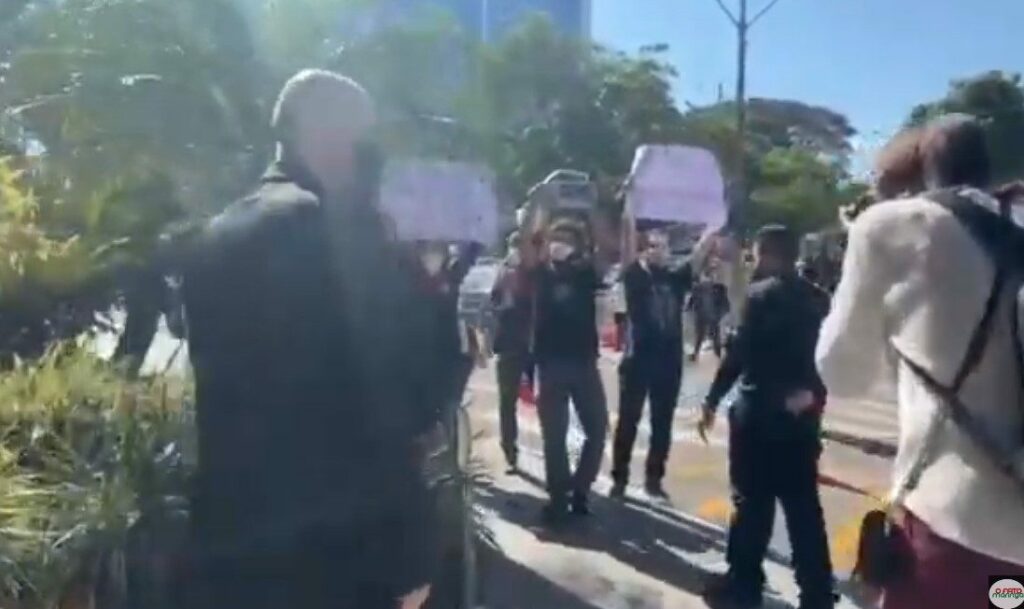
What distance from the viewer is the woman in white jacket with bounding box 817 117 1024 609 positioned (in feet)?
8.14

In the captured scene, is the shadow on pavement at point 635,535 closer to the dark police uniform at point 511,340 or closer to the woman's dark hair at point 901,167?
the dark police uniform at point 511,340

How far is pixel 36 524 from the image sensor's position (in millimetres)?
3354

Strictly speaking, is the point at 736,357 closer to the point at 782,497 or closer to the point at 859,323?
the point at 782,497

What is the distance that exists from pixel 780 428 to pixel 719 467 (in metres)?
4.09

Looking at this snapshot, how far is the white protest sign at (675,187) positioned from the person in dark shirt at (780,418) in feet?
11.5

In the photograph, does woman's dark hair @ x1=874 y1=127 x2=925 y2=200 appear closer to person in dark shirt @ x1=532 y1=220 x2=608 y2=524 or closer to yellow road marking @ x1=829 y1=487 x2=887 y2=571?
yellow road marking @ x1=829 y1=487 x2=887 y2=571

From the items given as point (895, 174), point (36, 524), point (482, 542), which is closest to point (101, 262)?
point (482, 542)

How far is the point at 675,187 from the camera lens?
9336mm

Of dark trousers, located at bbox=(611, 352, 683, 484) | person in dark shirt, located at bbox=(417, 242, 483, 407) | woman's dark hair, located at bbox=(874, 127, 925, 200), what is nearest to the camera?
woman's dark hair, located at bbox=(874, 127, 925, 200)

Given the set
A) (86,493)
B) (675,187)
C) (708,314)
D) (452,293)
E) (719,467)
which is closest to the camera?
(86,493)

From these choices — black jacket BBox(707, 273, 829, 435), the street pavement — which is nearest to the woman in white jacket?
the street pavement

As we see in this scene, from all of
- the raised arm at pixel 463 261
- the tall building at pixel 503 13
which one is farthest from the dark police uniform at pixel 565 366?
the tall building at pixel 503 13

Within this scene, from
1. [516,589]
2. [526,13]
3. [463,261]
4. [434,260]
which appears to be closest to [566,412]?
[463,261]

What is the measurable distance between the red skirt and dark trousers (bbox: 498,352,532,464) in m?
5.28
